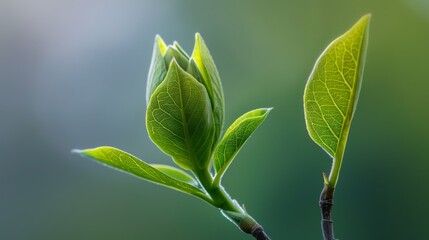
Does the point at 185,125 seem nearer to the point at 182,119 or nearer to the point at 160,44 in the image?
the point at 182,119

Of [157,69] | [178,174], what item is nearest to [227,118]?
[178,174]

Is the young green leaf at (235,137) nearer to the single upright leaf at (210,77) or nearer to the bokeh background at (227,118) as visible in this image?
the single upright leaf at (210,77)

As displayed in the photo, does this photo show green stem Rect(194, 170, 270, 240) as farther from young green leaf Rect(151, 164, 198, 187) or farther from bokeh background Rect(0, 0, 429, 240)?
bokeh background Rect(0, 0, 429, 240)

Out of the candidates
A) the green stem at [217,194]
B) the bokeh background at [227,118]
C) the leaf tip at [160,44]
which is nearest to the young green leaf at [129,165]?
the green stem at [217,194]

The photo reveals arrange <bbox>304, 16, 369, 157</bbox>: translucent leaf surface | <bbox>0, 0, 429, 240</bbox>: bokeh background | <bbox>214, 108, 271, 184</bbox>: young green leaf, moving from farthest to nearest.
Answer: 1. <bbox>0, 0, 429, 240</bbox>: bokeh background
2. <bbox>214, 108, 271, 184</bbox>: young green leaf
3. <bbox>304, 16, 369, 157</bbox>: translucent leaf surface

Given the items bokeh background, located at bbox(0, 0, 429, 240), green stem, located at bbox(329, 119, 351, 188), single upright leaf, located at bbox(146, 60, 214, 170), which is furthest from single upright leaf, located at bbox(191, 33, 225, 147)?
bokeh background, located at bbox(0, 0, 429, 240)
